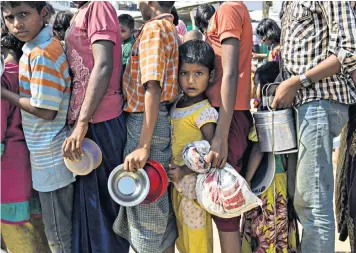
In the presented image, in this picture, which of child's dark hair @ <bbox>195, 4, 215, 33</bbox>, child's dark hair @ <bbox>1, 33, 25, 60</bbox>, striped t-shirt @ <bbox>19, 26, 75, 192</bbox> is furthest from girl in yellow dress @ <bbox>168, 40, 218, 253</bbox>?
child's dark hair @ <bbox>195, 4, 215, 33</bbox>

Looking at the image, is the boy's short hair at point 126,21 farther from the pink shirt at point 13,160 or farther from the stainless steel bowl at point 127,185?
the stainless steel bowl at point 127,185

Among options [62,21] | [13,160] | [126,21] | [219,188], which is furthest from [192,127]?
[126,21]

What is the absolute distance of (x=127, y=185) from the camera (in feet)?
7.00

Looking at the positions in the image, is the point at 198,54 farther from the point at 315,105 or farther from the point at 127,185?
the point at 127,185

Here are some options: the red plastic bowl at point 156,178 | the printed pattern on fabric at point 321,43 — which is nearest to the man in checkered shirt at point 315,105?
the printed pattern on fabric at point 321,43

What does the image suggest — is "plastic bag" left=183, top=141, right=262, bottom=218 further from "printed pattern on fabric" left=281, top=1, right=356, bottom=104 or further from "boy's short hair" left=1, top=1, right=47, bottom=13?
"boy's short hair" left=1, top=1, right=47, bottom=13

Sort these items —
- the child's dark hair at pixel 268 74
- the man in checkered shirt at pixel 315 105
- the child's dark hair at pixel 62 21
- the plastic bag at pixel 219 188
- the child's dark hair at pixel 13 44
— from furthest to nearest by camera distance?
1. the child's dark hair at pixel 62 21
2. the child's dark hair at pixel 268 74
3. the child's dark hair at pixel 13 44
4. the man in checkered shirt at pixel 315 105
5. the plastic bag at pixel 219 188

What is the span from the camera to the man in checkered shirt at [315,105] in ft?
7.22

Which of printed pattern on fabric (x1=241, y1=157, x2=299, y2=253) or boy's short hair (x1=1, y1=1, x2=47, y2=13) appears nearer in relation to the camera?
boy's short hair (x1=1, y1=1, x2=47, y2=13)

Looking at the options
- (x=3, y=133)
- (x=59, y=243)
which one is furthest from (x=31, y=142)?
(x=59, y=243)

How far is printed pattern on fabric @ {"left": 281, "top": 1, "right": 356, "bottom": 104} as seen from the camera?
6.86 ft

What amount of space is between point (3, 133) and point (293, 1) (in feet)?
5.74

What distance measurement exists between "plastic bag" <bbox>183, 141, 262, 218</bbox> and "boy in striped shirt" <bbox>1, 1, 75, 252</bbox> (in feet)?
2.27

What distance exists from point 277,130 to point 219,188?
1.52ft
